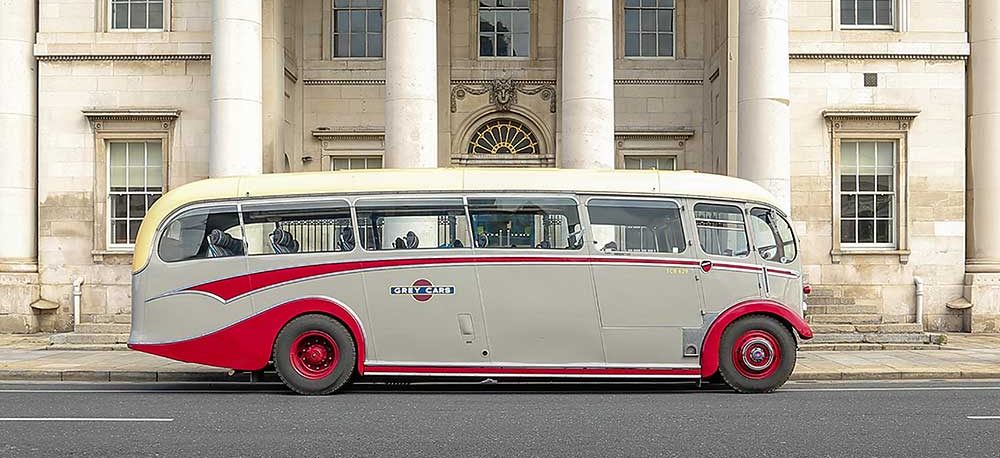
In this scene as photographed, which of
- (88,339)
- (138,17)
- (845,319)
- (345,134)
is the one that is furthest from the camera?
(345,134)

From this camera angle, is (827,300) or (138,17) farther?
(138,17)

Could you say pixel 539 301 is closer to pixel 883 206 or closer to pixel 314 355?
pixel 314 355

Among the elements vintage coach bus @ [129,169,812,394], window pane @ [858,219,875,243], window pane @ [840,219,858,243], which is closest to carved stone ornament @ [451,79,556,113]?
window pane @ [840,219,858,243]

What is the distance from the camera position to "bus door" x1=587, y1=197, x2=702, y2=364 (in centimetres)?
1445

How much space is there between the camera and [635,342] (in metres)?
14.5

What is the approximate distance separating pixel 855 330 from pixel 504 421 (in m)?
12.4

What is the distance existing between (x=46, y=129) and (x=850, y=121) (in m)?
17.3

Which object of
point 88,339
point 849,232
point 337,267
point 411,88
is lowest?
point 88,339

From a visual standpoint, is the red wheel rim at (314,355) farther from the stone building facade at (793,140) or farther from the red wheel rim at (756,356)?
Answer: the stone building facade at (793,140)

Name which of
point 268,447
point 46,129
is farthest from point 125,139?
point 268,447

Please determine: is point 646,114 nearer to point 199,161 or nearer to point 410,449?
point 199,161

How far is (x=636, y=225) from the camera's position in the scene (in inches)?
575

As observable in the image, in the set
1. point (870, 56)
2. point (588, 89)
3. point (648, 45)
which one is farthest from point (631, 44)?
point (588, 89)

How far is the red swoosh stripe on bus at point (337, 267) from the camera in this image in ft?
→ 47.4
